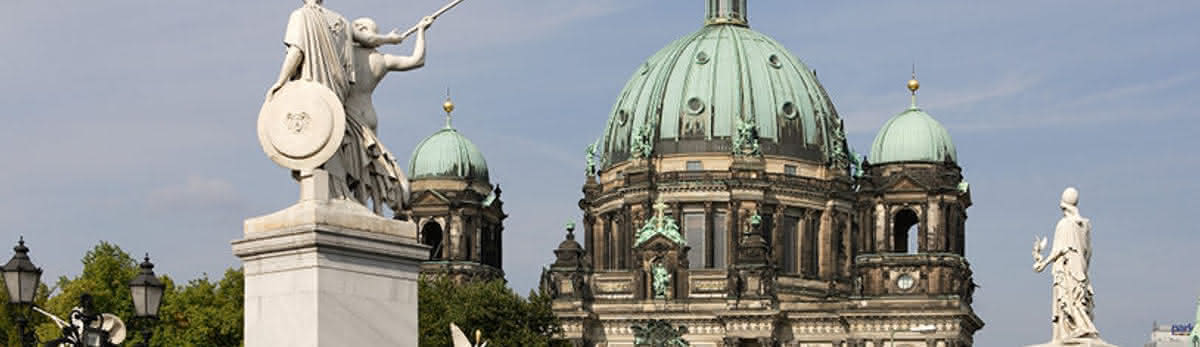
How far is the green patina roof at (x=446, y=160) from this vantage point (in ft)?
463

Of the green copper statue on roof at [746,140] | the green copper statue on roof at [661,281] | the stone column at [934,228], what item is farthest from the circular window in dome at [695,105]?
the stone column at [934,228]

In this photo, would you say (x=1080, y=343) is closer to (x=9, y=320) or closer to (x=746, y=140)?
(x=9, y=320)

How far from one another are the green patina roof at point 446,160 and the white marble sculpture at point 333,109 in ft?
392

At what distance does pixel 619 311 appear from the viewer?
129 metres

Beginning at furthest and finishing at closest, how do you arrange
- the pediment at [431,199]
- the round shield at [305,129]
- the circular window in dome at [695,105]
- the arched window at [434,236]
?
the arched window at [434,236] → the pediment at [431,199] → the circular window in dome at [695,105] → the round shield at [305,129]

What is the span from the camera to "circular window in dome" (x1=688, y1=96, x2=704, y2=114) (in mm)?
135500

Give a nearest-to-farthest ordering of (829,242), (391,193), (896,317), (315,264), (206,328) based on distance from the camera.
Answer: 1. (315,264)
2. (391,193)
3. (206,328)
4. (896,317)
5. (829,242)

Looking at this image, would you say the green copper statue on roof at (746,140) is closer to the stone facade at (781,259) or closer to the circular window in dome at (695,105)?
the stone facade at (781,259)

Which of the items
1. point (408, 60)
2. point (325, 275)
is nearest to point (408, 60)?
point (408, 60)

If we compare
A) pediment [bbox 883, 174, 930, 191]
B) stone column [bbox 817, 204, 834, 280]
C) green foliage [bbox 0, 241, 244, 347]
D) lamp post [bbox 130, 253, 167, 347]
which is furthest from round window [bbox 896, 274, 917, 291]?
lamp post [bbox 130, 253, 167, 347]

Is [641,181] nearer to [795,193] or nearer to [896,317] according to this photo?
[795,193]

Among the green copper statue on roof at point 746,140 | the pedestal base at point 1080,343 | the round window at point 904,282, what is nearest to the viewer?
the pedestal base at point 1080,343

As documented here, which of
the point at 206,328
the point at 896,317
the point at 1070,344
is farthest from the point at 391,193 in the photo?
the point at 896,317

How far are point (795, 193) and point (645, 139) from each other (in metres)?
9.04
